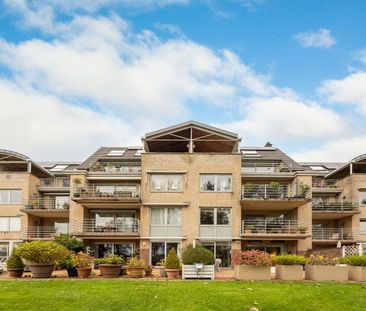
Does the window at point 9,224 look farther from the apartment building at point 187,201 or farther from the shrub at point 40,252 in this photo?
the shrub at point 40,252

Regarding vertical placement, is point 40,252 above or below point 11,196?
below

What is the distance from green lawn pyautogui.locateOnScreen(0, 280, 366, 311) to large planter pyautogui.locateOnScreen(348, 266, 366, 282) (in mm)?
1518

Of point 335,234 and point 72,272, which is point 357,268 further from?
point 335,234

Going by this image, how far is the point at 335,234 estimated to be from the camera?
39344mm

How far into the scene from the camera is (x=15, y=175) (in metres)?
40.8

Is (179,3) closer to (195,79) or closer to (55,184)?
(195,79)

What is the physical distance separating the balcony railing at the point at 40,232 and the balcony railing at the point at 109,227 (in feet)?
12.0

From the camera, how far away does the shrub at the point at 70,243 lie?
33.7 metres

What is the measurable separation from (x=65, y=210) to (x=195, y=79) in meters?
20.5

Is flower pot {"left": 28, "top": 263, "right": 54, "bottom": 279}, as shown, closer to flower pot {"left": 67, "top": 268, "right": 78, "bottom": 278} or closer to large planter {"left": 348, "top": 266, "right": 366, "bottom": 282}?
flower pot {"left": 67, "top": 268, "right": 78, "bottom": 278}

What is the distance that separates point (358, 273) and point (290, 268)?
3.09 metres

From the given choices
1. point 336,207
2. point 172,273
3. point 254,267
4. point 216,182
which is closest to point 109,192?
point 216,182

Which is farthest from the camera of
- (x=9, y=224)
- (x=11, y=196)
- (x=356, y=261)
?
(x=11, y=196)

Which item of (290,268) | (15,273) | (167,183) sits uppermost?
(167,183)
